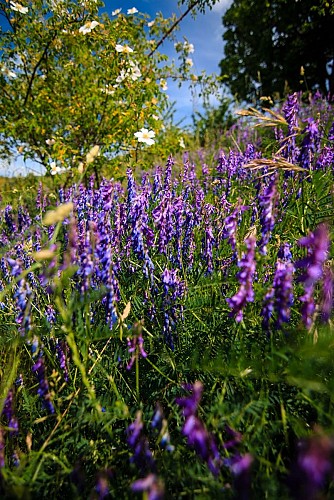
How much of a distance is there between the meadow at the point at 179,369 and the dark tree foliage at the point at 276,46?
16.8 m

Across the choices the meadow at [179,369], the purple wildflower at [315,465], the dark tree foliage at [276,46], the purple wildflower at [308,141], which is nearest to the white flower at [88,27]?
the meadow at [179,369]

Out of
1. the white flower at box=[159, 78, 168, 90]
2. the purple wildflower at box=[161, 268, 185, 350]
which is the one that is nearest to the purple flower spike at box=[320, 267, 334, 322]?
the purple wildflower at box=[161, 268, 185, 350]

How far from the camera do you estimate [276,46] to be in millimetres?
17828

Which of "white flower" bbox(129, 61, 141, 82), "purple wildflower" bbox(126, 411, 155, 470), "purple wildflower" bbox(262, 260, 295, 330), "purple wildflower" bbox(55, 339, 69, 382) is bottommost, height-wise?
"purple wildflower" bbox(126, 411, 155, 470)

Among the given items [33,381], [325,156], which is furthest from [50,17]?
[33,381]

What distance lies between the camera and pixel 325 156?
93.4 inches

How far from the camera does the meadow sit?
2.99 feet

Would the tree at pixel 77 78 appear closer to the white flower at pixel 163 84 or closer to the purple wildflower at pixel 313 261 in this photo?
the white flower at pixel 163 84

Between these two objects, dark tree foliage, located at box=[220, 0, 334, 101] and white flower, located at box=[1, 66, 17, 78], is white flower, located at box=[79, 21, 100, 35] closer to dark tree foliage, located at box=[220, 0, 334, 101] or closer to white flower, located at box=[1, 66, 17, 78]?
white flower, located at box=[1, 66, 17, 78]

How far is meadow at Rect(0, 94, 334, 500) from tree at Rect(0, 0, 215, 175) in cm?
228

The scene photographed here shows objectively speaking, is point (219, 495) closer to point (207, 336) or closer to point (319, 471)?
point (319, 471)

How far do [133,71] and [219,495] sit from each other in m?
4.01

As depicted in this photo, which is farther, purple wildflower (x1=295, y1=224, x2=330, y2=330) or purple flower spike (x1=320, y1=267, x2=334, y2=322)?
purple flower spike (x1=320, y1=267, x2=334, y2=322)

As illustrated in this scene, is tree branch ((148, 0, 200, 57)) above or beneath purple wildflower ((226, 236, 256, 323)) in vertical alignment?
above
